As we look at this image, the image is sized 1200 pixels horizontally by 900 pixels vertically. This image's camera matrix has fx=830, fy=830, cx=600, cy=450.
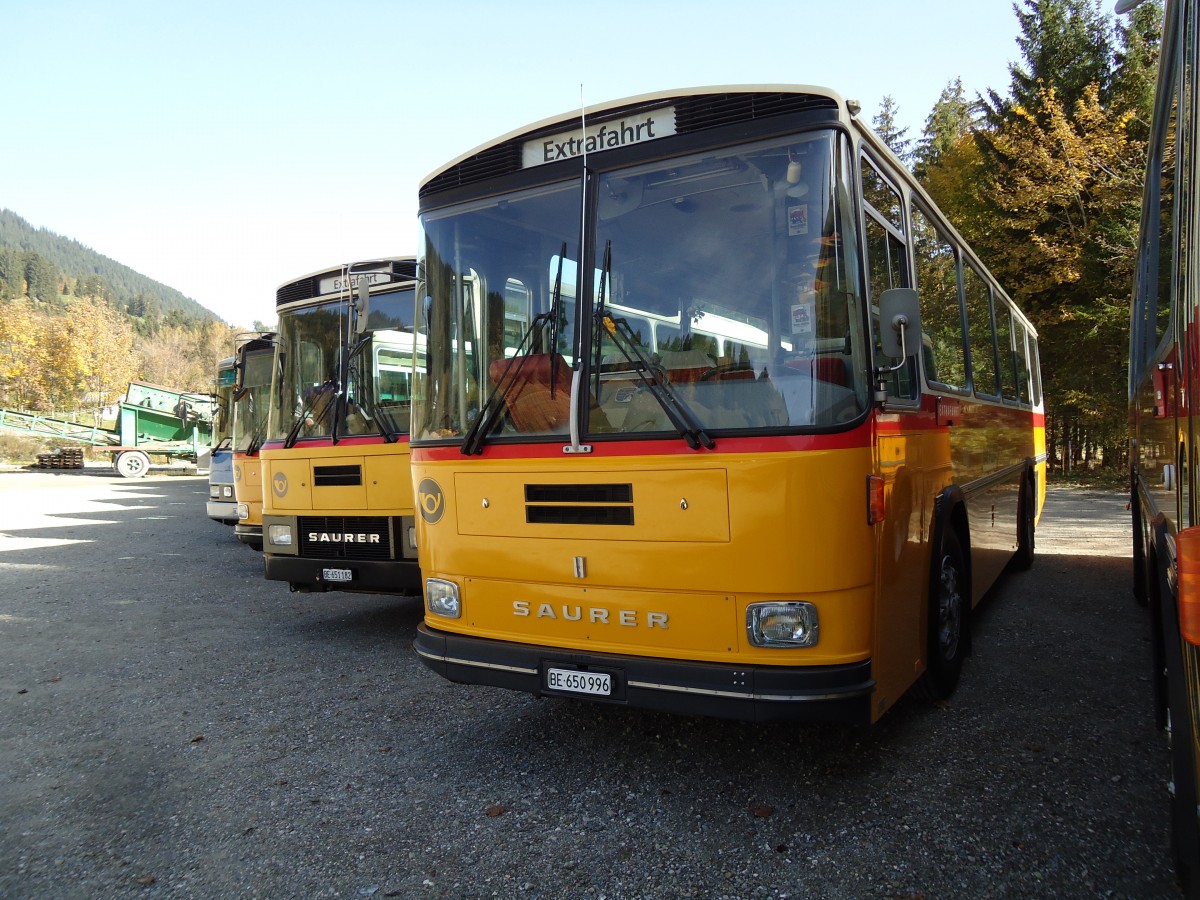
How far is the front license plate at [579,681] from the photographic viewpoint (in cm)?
365

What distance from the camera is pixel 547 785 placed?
3.91 m

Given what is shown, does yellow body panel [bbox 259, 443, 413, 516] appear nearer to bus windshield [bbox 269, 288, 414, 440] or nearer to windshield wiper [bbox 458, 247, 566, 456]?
bus windshield [bbox 269, 288, 414, 440]

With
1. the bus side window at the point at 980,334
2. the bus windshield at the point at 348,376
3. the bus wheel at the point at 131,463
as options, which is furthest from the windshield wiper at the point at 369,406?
the bus wheel at the point at 131,463

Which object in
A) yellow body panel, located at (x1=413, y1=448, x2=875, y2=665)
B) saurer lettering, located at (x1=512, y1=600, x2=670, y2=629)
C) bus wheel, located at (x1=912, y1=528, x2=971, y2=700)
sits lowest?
bus wheel, located at (x1=912, y1=528, x2=971, y2=700)

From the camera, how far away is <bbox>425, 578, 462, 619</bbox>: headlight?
Answer: 4.17 meters

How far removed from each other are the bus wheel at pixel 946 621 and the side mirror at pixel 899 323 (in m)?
1.42

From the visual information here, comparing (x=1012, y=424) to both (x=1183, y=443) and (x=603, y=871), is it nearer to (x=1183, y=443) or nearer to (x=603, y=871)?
(x=1183, y=443)

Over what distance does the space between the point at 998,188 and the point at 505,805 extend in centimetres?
2412

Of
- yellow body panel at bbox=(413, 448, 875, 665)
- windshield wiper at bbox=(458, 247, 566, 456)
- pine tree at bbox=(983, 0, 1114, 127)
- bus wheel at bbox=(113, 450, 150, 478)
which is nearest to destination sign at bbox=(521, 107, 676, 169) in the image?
windshield wiper at bbox=(458, 247, 566, 456)

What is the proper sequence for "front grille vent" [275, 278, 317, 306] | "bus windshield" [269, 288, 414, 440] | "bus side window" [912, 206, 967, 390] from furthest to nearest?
"front grille vent" [275, 278, 317, 306] → "bus windshield" [269, 288, 414, 440] → "bus side window" [912, 206, 967, 390]

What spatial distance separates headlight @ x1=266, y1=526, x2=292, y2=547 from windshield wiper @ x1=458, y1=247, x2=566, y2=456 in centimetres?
365

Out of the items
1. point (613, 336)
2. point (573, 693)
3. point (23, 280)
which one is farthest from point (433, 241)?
point (23, 280)

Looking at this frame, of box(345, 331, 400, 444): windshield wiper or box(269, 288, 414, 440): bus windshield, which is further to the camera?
box(269, 288, 414, 440): bus windshield

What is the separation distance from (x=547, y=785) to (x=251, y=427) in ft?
26.5
